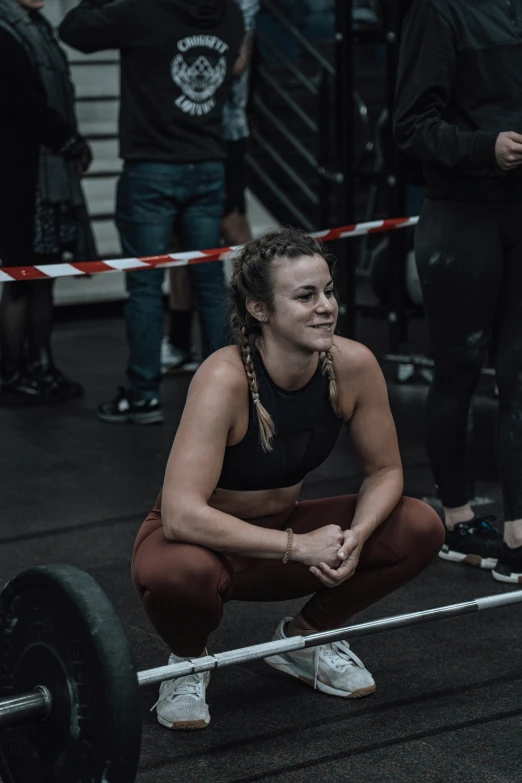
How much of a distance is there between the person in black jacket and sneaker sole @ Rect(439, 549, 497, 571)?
2406mm

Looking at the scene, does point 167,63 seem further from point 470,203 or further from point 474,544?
point 474,544

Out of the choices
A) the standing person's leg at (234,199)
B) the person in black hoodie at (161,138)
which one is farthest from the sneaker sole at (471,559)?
the standing person's leg at (234,199)

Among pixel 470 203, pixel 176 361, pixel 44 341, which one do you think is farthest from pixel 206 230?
pixel 470 203

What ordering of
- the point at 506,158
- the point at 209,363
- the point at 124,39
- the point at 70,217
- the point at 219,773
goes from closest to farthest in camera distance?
1. the point at 219,773
2. the point at 209,363
3. the point at 506,158
4. the point at 124,39
5. the point at 70,217

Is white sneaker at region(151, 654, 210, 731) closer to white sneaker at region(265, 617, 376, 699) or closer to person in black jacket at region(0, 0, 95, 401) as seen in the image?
white sneaker at region(265, 617, 376, 699)

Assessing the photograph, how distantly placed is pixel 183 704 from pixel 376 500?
55cm

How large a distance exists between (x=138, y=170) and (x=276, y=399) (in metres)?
2.55

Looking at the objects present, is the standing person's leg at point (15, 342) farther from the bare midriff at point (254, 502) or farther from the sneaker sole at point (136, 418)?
the bare midriff at point (254, 502)

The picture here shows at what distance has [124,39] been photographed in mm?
4809

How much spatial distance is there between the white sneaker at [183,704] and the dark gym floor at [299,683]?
0.03 meters

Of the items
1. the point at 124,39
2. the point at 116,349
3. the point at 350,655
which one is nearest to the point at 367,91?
the point at 116,349

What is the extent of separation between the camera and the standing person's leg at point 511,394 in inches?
132

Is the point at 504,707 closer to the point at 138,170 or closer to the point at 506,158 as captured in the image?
the point at 506,158

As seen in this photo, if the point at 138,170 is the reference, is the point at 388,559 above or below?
below
